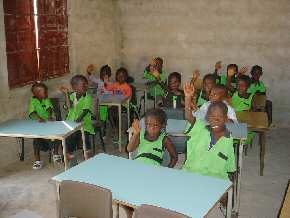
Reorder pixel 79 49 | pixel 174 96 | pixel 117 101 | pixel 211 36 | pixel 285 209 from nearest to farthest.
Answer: pixel 285 209
pixel 174 96
pixel 117 101
pixel 79 49
pixel 211 36

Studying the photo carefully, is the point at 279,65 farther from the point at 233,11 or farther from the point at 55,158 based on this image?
the point at 55,158

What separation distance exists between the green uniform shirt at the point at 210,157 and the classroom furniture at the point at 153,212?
1068mm

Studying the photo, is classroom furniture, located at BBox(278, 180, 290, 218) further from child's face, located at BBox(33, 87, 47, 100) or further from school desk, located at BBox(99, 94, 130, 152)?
child's face, located at BBox(33, 87, 47, 100)

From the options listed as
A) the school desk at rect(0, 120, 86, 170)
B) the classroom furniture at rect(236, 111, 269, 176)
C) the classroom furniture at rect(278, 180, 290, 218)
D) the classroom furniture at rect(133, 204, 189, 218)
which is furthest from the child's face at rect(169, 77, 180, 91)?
the classroom furniture at rect(133, 204, 189, 218)

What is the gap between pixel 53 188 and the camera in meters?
4.24

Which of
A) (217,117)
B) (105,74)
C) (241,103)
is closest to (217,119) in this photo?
(217,117)

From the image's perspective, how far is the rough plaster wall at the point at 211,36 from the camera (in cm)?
662

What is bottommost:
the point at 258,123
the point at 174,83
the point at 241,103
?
the point at 258,123

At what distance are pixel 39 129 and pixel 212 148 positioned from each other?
6.40 feet

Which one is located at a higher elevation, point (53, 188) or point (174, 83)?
point (174, 83)

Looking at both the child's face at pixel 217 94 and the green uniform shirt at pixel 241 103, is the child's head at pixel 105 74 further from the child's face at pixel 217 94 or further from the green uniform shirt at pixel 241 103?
the child's face at pixel 217 94

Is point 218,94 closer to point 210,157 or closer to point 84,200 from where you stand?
point 210,157

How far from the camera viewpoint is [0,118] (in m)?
4.73

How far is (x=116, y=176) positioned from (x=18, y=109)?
270 centimetres
